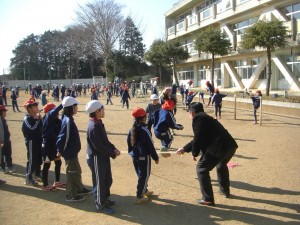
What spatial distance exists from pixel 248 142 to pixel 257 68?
18.1 metres

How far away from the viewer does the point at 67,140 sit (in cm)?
530

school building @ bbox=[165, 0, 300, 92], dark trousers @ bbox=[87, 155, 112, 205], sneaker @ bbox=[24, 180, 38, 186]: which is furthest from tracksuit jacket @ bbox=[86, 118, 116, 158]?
school building @ bbox=[165, 0, 300, 92]

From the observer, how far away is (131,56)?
53812 millimetres

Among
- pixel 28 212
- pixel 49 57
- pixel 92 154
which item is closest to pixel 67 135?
pixel 92 154

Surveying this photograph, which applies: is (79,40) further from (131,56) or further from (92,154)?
(92,154)

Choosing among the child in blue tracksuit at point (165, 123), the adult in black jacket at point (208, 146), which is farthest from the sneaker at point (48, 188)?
the adult in black jacket at point (208, 146)

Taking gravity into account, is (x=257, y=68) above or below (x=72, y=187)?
above

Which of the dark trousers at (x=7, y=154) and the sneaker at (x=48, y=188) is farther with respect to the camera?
the dark trousers at (x=7, y=154)

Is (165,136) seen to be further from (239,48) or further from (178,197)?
(239,48)

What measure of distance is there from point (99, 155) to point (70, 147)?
68cm

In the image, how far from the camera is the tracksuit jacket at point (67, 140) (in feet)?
17.3

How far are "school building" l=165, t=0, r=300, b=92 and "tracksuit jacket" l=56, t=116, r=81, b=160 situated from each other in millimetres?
19678

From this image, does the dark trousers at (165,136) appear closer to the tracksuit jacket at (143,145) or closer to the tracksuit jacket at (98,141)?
the tracksuit jacket at (143,145)

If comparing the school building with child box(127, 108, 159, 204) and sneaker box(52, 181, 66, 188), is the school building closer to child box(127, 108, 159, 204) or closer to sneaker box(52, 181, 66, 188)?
child box(127, 108, 159, 204)
